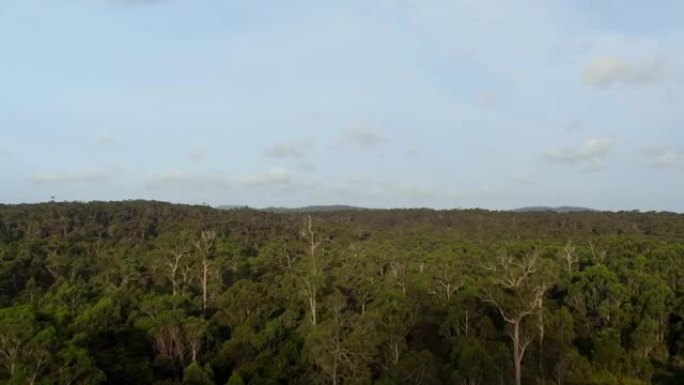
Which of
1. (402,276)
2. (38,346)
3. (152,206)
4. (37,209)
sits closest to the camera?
(38,346)

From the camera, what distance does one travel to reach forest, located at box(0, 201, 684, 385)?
33844mm

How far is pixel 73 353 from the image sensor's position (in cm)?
3034

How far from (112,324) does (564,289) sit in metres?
42.6

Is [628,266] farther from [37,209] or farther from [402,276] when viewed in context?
[37,209]

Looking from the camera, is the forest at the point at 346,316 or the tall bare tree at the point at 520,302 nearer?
the forest at the point at 346,316

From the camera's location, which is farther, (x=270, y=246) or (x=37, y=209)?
(x=37, y=209)

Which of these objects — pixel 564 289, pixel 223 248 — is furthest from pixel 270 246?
pixel 564 289

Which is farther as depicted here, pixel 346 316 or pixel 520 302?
pixel 346 316

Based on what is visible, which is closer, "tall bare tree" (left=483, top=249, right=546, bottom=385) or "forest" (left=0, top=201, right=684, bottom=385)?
"forest" (left=0, top=201, right=684, bottom=385)

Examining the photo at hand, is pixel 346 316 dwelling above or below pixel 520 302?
below

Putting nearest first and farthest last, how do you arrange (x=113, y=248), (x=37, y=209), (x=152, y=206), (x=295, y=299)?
(x=295, y=299) → (x=113, y=248) → (x=37, y=209) → (x=152, y=206)

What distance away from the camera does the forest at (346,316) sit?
111 ft

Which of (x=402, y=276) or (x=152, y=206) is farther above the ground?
(x=152, y=206)

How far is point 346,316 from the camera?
42.0 metres
